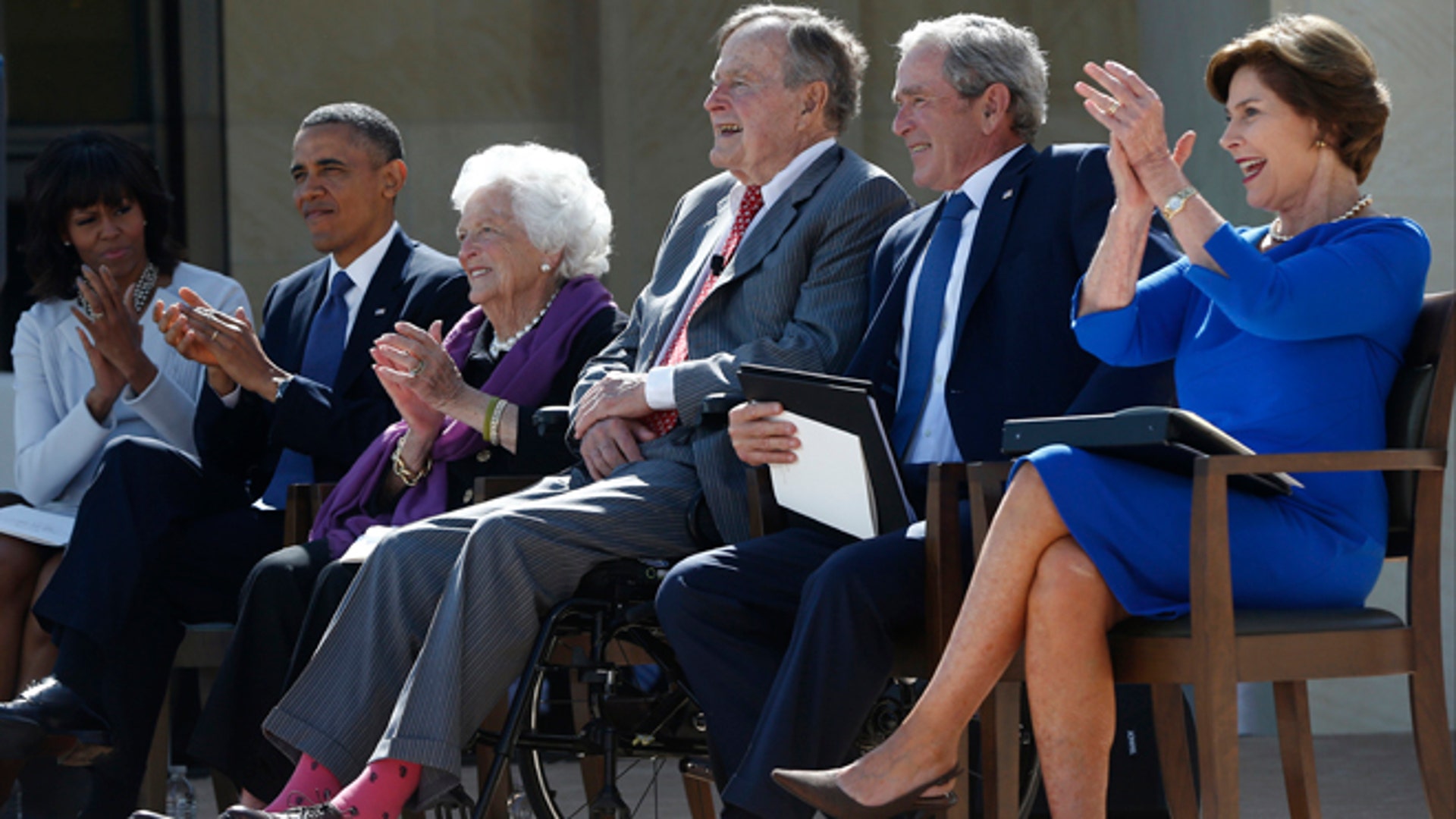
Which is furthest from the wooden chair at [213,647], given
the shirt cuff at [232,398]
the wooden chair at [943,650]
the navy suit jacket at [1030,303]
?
the wooden chair at [943,650]

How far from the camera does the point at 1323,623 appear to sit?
274cm

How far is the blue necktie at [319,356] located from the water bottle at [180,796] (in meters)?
0.73

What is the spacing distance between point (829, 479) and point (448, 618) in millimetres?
727

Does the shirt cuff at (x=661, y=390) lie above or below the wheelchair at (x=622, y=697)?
above

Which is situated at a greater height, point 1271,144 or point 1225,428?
point 1271,144

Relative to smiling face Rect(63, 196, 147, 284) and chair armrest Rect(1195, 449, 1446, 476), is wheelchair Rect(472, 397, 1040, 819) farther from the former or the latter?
smiling face Rect(63, 196, 147, 284)

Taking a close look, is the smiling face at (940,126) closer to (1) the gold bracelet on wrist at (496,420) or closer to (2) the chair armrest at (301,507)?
(1) the gold bracelet on wrist at (496,420)

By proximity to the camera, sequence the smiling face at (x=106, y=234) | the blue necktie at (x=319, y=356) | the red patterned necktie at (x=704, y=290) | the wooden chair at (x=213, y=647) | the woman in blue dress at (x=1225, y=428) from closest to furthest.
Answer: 1. the woman in blue dress at (x=1225, y=428)
2. the red patterned necktie at (x=704, y=290)
3. the wooden chair at (x=213, y=647)
4. the blue necktie at (x=319, y=356)
5. the smiling face at (x=106, y=234)

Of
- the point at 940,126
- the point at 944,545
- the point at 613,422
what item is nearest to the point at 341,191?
the point at 613,422

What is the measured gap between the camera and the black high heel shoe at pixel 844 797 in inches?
109

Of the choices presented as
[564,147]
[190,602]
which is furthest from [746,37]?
[564,147]

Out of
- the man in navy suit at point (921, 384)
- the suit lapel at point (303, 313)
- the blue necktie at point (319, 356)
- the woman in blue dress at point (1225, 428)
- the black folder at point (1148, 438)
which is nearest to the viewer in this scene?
the black folder at point (1148, 438)

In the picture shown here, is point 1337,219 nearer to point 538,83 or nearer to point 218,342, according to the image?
point 218,342

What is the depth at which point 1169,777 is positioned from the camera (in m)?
3.25
